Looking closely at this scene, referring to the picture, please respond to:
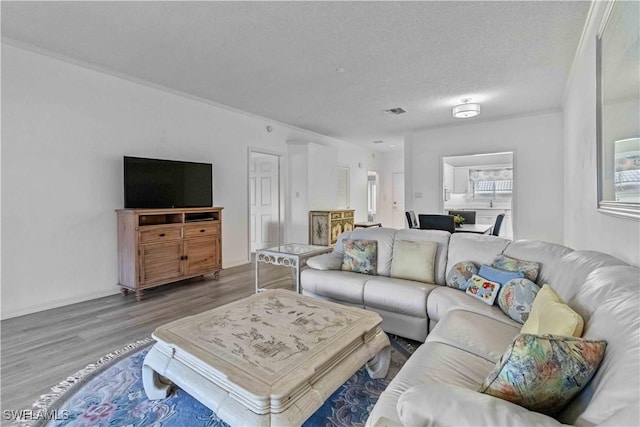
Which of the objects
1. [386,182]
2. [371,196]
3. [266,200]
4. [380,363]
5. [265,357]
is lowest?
[380,363]

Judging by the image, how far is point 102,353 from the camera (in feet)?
7.68

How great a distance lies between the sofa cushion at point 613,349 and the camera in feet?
2.49

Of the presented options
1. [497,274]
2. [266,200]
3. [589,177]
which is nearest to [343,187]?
[266,200]

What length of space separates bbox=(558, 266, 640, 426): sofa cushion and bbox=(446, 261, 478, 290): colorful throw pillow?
3.70 ft

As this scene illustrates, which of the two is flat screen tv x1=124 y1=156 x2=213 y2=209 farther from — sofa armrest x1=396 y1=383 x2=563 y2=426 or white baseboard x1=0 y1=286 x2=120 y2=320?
sofa armrest x1=396 y1=383 x2=563 y2=426

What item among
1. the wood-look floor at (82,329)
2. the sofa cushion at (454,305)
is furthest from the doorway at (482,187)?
the wood-look floor at (82,329)

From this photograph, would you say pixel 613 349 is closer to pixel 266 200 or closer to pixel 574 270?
pixel 574 270

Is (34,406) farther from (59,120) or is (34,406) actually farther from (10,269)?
(59,120)

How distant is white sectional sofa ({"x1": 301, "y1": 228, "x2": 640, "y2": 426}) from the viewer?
823 mm

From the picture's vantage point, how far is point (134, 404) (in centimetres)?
177

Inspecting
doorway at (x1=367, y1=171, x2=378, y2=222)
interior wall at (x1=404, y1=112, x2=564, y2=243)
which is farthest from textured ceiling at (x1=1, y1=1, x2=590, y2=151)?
doorway at (x1=367, y1=171, x2=378, y2=222)

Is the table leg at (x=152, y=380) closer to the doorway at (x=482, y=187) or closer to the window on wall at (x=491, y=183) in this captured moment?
the doorway at (x=482, y=187)

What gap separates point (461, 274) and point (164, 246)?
3.33 m

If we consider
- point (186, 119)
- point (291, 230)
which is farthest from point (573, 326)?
point (291, 230)
